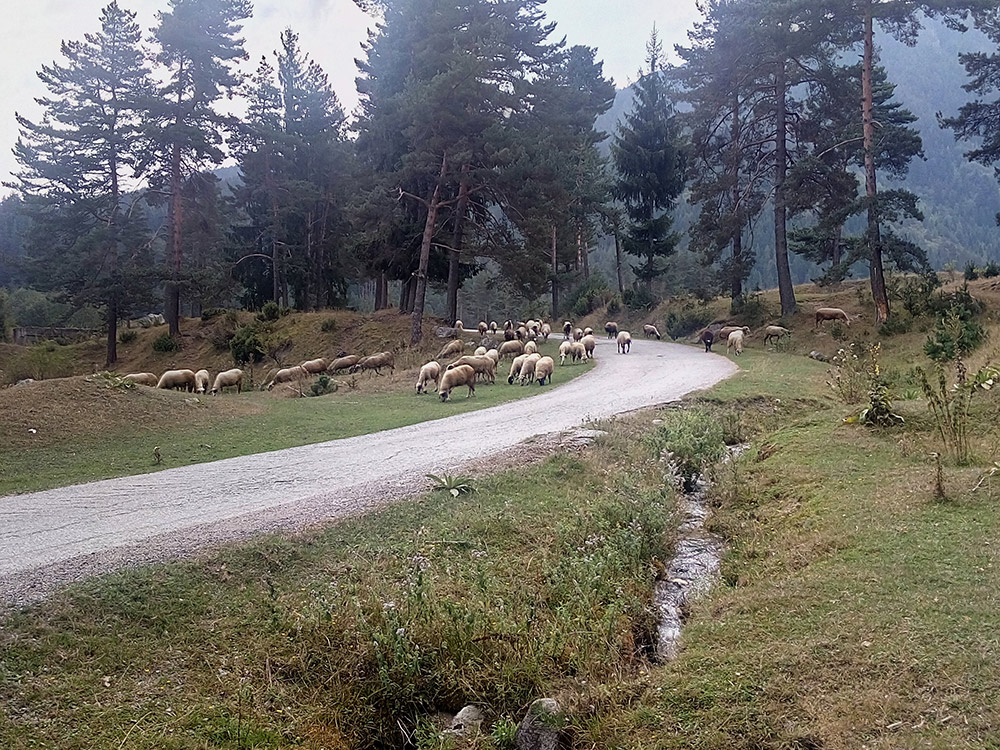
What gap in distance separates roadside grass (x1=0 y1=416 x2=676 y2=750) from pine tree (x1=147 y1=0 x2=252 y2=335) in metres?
36.1

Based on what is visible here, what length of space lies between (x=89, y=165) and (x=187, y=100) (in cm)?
776

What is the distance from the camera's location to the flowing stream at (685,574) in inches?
227

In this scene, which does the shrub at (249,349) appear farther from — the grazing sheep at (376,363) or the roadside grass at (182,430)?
the roadside grass at (182,430)

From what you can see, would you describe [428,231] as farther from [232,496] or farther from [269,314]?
[232,496]

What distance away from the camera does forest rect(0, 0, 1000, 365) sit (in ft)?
91.2

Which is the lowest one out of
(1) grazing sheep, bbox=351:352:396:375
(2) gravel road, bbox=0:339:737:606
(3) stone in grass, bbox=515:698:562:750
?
(3) stone in grass, bbox=515:698:562:750

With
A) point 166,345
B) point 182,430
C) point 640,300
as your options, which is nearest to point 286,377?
point 182,430

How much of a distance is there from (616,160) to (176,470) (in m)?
41.7

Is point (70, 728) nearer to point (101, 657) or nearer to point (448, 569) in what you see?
point (101, 657)

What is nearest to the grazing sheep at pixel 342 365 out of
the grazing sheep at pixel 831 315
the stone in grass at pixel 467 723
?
the grazing sheep at pixel 831 315

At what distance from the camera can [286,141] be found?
140 ft

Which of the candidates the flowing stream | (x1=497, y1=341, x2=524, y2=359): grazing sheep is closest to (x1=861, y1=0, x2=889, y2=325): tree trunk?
(x1=497, y1=341, x2=524, y2=359): grazing sheep

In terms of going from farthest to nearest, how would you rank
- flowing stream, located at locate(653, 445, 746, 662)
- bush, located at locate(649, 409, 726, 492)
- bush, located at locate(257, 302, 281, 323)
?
bush, located at locate(257, 302, 281, 323) < bush, located at locate(649, 409, 726, 492) < flowing stream, located at locate(653, 445, 746, 662)

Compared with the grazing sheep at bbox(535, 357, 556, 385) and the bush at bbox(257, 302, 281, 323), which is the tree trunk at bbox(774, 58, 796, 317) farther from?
the bush at bbox(257, 302, 281, 323)
